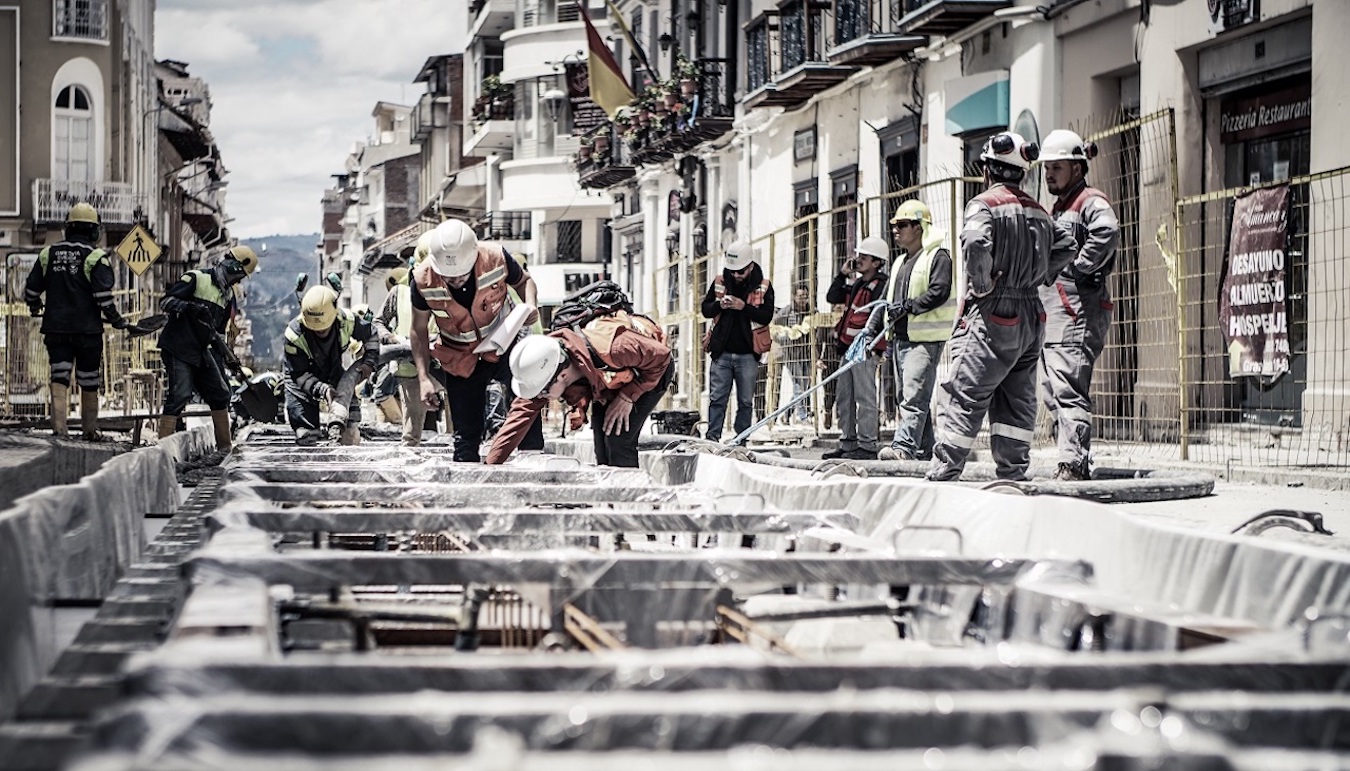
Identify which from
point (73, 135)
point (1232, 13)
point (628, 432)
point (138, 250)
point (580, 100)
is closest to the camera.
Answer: point (628, 432)

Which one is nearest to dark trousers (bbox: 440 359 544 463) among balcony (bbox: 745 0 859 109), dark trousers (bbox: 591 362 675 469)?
dark trousers (bbox: 591 362 675 469)

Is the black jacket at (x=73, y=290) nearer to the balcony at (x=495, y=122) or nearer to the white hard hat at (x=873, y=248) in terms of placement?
the white hard hat at (x=873, y=248)

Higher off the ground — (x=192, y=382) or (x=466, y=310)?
(x=466, y=310)

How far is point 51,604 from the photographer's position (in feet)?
17.1

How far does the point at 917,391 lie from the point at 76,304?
797 cm

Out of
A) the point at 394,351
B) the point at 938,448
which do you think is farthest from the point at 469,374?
the point at 394,351

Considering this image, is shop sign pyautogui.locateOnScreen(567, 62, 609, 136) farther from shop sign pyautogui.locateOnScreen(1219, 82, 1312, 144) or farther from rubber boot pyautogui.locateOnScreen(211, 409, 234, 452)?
shop sign pyautogui.locateOnScreen(1219, 82, 1312, 144)

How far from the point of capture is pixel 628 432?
11.0 metres

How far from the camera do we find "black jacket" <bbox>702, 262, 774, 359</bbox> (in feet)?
52.9

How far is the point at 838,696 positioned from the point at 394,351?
1459cm

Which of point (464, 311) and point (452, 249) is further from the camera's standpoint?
point (464, 311)

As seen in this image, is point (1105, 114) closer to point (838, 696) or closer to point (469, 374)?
point (469, 374)

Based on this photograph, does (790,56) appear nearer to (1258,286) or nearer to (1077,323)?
(1258,286)

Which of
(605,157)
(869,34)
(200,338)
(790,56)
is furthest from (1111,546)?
(605,157)
